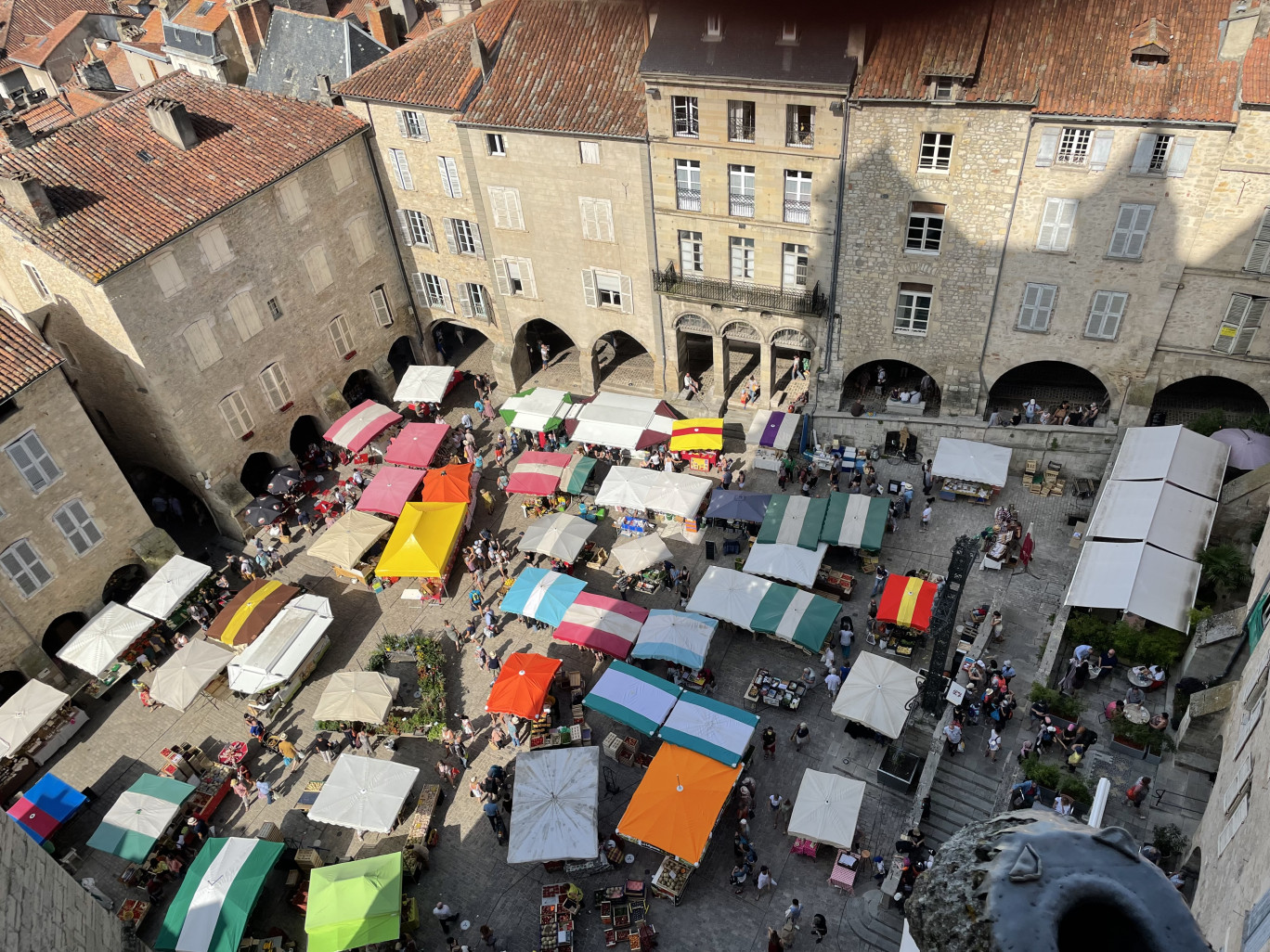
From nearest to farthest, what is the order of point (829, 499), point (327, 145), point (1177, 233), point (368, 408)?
1. point (1177, 233)
2. point (829, 499)
3. point (327, 145)
4. point (368, 408)

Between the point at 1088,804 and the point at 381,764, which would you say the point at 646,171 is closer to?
the point at 381,764

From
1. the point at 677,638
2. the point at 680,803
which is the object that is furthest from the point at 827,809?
the point at 677,638

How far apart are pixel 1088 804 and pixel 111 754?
29487 mm

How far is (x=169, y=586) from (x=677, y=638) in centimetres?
1855

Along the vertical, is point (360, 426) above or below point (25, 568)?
below

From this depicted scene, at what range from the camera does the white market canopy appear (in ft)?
84.9

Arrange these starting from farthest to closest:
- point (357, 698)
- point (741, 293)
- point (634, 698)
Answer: point (741, 293), point (357, 698), point (634, 698)

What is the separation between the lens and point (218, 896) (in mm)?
24000

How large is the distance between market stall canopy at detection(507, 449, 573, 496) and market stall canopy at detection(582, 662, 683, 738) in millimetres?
9673

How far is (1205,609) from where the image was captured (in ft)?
A: 85.7

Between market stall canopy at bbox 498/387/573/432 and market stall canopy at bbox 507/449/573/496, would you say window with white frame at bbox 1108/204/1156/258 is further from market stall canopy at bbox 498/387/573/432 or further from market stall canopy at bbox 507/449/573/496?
market stall canopy at bbox 498/387/573/432

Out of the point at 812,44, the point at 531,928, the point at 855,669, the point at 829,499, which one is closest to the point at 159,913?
the point at 531,928

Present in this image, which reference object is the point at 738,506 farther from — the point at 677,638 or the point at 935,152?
the point at 935,152

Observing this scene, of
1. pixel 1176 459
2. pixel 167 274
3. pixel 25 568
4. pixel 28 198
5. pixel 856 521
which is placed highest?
pixel 28 198
